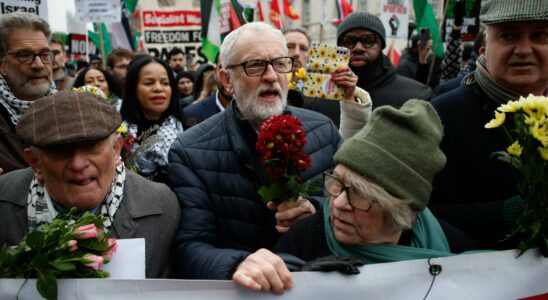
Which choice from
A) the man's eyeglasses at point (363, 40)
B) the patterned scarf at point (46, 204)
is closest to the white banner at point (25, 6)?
the man's eyeglasses at point (363, 40)

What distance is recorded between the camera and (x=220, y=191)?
304 cm

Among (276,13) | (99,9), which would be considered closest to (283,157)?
(99,9)

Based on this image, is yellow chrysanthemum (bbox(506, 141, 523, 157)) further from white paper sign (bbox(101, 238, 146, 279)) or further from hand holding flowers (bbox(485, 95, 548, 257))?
white paper sign (bbox(101, 238, 146, 279))

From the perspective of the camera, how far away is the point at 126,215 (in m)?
2.80

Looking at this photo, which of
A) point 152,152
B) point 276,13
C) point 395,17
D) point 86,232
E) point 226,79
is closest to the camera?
point 86,232

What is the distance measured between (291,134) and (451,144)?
77 cm

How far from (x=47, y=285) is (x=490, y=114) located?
2039mm

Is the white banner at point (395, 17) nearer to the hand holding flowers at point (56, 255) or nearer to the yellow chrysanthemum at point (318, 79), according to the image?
the yellow chrysanthemum at point (318, 79)

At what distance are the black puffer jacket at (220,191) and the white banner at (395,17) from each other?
736 centimetres

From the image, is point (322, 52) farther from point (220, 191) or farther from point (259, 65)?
point (220, 191)

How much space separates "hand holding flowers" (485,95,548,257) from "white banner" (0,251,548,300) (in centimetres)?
12

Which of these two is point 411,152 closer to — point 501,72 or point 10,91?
point 501,72

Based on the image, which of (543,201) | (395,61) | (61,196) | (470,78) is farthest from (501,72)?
(395,61)

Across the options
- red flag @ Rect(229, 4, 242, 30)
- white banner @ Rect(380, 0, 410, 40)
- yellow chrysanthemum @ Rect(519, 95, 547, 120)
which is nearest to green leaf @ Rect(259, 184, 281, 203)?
yellow chrysanthemum @ Rect(519, 95, 547, 120)
